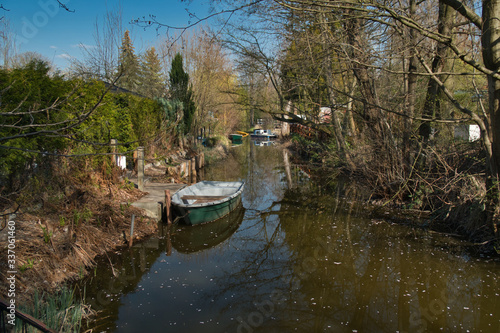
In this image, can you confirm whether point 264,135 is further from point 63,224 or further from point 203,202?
point 63,224

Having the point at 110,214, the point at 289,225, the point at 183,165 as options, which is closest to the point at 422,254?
the point at 289,225

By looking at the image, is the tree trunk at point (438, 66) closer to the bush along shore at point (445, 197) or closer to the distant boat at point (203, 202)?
the bush along shore at point (445, 197)

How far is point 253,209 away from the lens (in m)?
11.9

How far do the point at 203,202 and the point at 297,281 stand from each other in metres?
4.27

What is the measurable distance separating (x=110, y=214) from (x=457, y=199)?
781 centimetres

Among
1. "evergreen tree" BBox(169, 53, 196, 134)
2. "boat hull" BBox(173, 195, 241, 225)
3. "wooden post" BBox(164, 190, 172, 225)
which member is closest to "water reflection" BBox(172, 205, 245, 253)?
"boat hull" BBox(173, 195, 241, 225)

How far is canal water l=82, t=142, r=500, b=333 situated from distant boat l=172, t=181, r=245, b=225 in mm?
298

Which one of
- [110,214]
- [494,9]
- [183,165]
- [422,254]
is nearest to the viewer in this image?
[494,9]

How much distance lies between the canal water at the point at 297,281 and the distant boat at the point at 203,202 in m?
0.30

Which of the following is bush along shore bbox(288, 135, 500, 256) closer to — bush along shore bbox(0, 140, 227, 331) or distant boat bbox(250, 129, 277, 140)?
bush along shore bbox(0, 140, 227, 331)

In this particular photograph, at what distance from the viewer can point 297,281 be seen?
21.3ft

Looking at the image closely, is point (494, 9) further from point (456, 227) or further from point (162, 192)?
point (162, 192)

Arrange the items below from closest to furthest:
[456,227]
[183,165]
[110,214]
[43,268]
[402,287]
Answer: [43,268] → [402,287] → [110,214] → [456,227] → [183,165]

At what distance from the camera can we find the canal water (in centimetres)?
521
